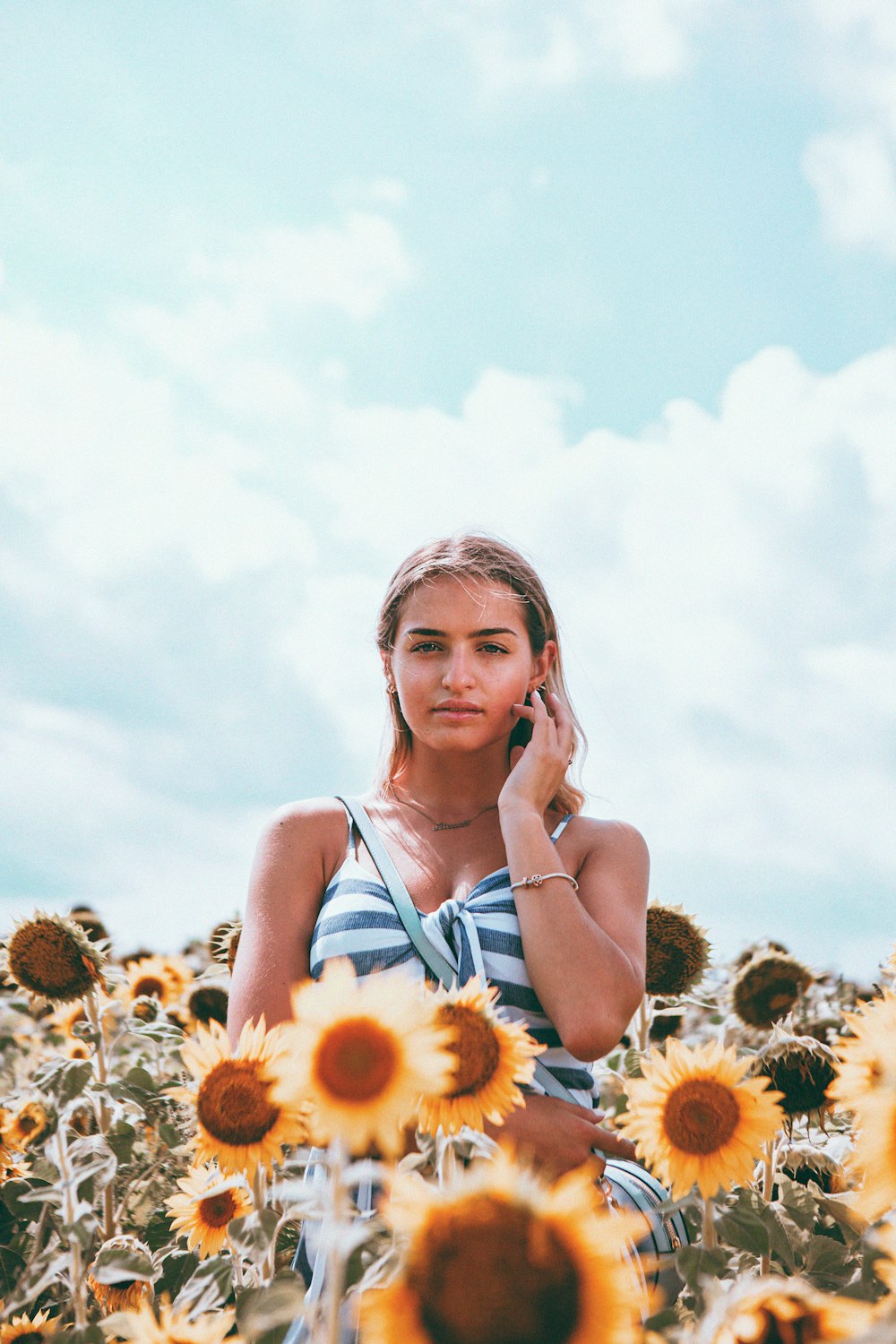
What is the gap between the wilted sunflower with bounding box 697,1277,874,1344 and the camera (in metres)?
1.04

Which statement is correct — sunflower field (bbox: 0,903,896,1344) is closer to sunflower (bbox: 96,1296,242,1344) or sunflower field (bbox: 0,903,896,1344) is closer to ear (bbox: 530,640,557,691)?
sunflower (bbox: 96,1296,242,1344)

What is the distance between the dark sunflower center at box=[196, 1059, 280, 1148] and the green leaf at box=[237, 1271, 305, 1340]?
210mm

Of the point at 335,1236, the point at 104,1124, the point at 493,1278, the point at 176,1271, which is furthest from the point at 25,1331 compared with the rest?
the point at 493,1278

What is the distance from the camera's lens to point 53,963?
320cm

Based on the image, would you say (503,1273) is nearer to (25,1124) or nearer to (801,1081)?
(801,1081)

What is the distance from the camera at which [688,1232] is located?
2.75m

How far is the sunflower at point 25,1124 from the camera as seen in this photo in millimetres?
3484

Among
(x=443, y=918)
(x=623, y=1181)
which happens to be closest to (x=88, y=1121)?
(x=443, y=918)

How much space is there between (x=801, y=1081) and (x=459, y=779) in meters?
1.27

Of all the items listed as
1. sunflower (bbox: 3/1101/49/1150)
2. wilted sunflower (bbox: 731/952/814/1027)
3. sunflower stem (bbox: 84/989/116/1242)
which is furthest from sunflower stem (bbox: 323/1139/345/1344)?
wilted sunflower (bbox: 731/952/814/1027)

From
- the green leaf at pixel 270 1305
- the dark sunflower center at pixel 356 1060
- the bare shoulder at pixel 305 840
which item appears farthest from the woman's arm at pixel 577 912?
the dark sunflower center at pixel 356 1060

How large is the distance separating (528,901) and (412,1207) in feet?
5.50

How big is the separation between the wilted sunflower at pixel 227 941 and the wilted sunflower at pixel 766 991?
1771mm

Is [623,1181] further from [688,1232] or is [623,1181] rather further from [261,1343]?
[261,1343]
